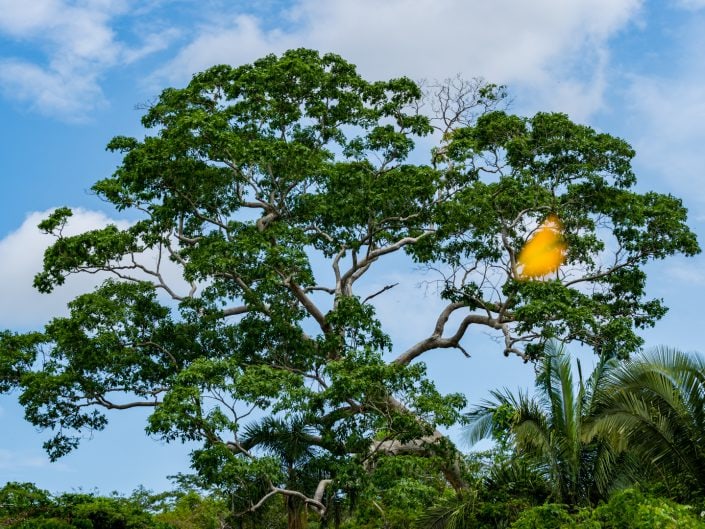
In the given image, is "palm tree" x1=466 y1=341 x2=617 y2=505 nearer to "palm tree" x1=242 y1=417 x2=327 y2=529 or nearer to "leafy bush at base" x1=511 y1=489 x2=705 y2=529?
"leafy bush at base" x1=511 y1=489 x2=705 y2=529

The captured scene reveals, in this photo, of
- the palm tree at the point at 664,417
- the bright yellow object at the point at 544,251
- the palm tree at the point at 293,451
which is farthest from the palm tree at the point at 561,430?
the bright yellow object at the point at 544,251

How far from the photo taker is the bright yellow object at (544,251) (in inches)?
838

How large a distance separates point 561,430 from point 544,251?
334 inches

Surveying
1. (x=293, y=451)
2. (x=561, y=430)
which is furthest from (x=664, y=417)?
(x=293, y=451)

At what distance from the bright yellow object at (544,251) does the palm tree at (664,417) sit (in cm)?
791

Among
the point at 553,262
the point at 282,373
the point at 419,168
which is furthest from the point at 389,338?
the point at 553,262

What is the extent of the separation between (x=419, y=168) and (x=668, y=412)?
330 inches

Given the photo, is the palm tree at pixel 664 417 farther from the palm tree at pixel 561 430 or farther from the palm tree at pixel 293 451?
the palm tree at pixel 293 451

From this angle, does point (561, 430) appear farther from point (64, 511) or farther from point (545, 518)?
point (64, 511)

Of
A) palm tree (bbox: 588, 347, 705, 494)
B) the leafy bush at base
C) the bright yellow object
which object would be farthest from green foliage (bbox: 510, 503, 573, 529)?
the bright yellow object

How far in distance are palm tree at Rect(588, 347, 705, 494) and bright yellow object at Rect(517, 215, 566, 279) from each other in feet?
26.0

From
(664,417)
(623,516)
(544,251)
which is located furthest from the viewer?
(544,251)

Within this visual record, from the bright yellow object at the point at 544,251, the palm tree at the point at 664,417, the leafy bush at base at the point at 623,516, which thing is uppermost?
the bright yellow object at the point at 544,251

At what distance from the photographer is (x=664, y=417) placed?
13.0m
